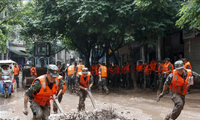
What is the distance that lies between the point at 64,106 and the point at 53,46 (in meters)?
24.5

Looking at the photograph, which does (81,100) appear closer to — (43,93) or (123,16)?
(43,93)

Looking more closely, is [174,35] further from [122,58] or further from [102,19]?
[122,58]

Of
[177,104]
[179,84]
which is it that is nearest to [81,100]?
[177,104]

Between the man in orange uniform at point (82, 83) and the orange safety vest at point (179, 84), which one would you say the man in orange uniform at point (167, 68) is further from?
A: the orange safety vest at point (179, 84)

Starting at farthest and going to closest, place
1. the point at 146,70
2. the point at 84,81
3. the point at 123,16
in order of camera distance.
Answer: the point at 146,70 < the point at 123,16 < the point at 84,81

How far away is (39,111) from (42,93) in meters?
0.42

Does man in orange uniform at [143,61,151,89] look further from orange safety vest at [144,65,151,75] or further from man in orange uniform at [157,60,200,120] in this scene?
man in orange uniform at [157,60,200,120]

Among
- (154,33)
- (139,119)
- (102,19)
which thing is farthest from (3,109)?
(154,33)

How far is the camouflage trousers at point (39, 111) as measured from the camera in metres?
4.54

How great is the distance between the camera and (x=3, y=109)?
8633mm

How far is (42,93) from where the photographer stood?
4.43m

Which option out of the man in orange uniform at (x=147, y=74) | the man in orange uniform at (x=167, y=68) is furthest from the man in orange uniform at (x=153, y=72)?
the man in orange uniform at (x=167, y=68)

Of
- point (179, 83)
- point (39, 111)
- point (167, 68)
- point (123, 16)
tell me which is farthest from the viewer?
point (123, 16)

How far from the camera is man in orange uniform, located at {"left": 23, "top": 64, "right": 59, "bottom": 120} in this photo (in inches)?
173
